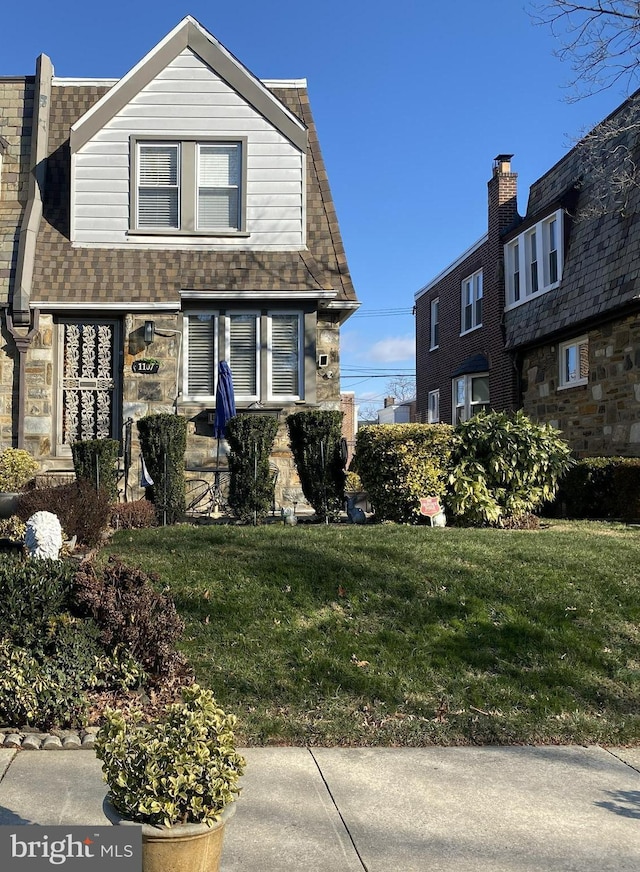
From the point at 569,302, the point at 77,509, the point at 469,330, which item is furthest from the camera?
the point at 469,330

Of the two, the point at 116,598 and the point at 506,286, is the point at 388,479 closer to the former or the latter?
the point at 116,598

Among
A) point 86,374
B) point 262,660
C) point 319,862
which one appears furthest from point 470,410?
point 319,862

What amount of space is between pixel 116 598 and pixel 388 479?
17.2ft

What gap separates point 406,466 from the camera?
998 cm

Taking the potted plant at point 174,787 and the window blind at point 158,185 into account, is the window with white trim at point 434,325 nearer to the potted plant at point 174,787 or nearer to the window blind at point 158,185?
the window blind at point 158,185

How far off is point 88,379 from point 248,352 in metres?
2.73

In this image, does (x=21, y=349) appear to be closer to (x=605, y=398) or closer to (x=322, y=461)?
(x=322, y=461)

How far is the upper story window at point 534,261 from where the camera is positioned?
1820 cm

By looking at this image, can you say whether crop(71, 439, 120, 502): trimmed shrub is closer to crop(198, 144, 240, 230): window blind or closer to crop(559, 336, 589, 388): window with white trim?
crop(198, 144, 240, 230): window blind

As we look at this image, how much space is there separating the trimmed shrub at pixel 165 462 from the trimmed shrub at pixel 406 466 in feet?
8.15

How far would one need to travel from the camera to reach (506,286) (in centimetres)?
2136

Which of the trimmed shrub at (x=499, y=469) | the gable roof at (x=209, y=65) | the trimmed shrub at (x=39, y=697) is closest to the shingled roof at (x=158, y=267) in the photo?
the gable roof at (x=209, y=65)

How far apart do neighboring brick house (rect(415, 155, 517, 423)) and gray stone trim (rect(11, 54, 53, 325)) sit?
11874 millimetres

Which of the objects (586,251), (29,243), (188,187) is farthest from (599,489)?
(29,243)
